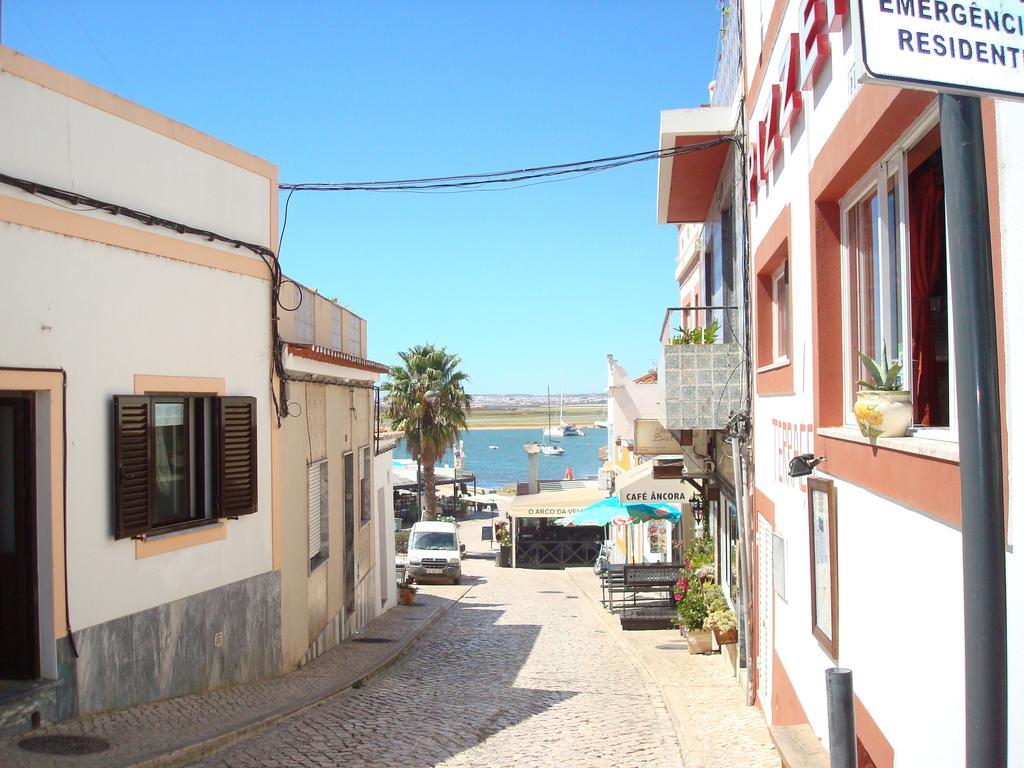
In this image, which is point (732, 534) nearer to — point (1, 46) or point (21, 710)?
point (21, 710)

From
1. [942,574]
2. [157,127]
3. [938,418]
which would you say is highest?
[157,127]

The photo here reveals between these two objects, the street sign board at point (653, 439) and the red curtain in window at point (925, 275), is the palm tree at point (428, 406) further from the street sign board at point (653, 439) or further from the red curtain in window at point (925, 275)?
the red curtain in window at point (925, 275)

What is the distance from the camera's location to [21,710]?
706 cm

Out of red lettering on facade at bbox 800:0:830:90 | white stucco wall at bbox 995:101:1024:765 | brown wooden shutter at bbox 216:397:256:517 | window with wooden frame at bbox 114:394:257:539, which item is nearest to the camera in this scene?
white stucco wall at bbox 995:101:1024:765

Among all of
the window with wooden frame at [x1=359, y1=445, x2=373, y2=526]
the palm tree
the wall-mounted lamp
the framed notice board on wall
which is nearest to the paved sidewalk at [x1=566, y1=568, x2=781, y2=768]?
the framed notice board on wall

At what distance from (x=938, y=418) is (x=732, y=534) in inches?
342

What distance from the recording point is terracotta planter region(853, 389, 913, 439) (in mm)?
4508

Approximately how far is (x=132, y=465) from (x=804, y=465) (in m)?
5.64

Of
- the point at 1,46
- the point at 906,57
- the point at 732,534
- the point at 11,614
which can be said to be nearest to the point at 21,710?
the point at 11,614

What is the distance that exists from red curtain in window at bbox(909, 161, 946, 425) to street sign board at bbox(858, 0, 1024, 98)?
8.14ft

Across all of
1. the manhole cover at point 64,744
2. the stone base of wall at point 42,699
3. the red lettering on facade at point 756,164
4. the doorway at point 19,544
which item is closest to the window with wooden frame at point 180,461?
the doorway at point 19,544

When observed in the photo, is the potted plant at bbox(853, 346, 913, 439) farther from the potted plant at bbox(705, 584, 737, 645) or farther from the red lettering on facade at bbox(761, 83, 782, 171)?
the potted plant at bbox(705, 584, 737, 645)

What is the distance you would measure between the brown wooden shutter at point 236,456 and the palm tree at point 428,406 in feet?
102

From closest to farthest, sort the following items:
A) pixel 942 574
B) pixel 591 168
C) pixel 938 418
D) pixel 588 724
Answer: pixel 942 574 → pixel 938 418 → pixel 588 724 → pixel 591 168
